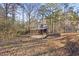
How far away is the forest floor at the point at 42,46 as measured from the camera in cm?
157

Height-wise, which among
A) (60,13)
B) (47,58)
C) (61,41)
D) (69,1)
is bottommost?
(47,58)

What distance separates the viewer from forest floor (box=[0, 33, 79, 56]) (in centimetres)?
157

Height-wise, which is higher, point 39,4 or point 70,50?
point 39,4

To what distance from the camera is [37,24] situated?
159 cm

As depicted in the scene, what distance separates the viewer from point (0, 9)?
1.58 meters

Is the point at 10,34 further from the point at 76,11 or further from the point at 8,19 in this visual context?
the point at 76,11

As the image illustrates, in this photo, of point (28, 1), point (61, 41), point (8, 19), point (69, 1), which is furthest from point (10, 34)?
point (69, 1)

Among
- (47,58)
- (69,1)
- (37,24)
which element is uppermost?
(69,1)

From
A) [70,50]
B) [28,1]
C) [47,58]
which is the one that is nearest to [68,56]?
[70,50]

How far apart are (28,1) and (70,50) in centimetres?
60

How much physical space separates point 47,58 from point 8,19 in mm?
516

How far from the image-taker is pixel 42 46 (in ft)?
5.16

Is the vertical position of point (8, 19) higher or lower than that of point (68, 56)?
higher

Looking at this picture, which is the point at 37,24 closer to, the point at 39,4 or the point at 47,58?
the point at 39,4
